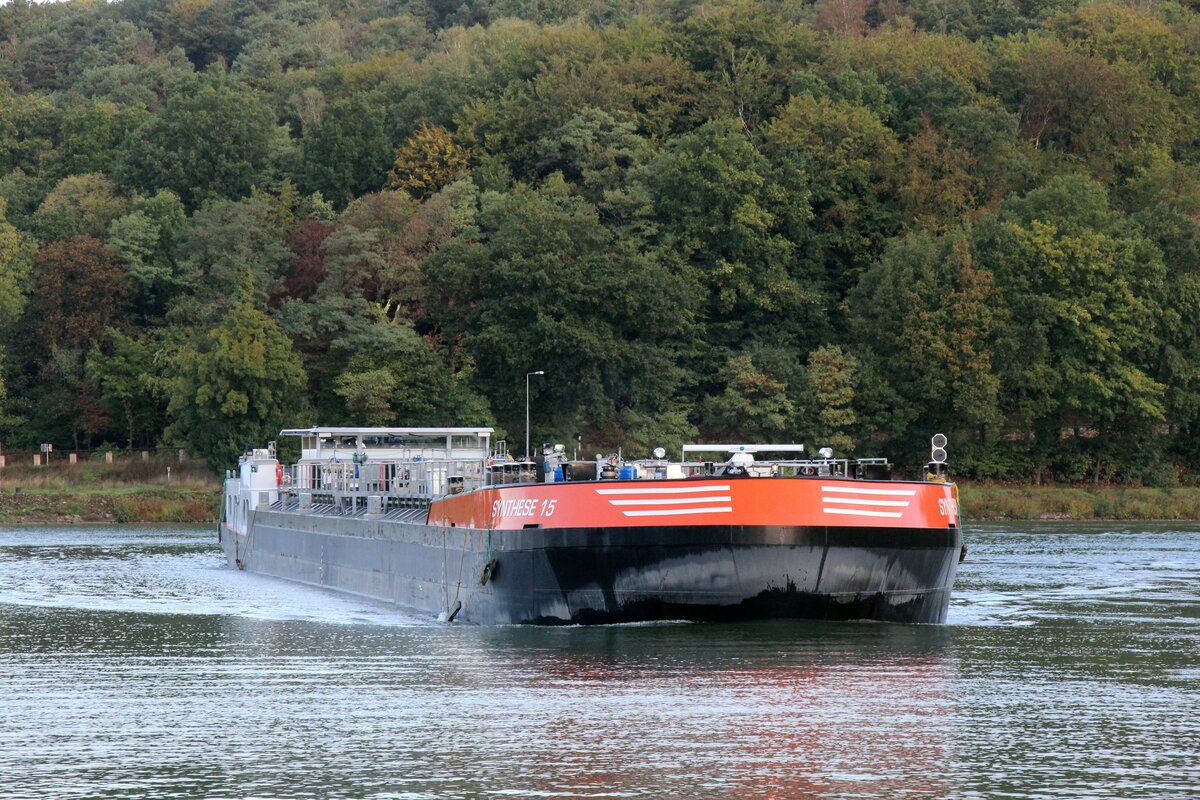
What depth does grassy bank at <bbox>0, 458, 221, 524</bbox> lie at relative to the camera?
97125mm

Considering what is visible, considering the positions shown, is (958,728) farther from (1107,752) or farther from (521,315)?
(521,315)

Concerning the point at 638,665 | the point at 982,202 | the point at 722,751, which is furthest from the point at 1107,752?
the point at 982,202

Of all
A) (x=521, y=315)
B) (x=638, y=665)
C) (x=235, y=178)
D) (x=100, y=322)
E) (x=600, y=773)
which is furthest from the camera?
(x=235, y=178)

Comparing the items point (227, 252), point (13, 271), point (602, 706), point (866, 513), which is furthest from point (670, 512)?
point (13, 271)

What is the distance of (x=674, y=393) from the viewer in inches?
4345

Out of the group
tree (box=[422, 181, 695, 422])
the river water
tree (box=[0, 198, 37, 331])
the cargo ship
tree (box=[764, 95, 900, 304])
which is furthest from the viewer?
tree (box=[764, 95, 900, 304])

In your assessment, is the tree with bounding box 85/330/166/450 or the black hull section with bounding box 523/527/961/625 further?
the tree with bounding box 85/330/166/450

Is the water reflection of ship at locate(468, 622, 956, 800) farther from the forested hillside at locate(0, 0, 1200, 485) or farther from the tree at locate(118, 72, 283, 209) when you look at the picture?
the tree at locate(118, 72, 283, 209)

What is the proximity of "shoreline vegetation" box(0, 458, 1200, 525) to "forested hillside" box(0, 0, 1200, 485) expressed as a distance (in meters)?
2.70

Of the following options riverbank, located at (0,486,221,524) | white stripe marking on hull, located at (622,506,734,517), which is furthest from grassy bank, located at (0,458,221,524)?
white stripe marking on hull, located at (622,506,734,517)

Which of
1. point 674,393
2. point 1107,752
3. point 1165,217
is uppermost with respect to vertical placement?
point 1165,217

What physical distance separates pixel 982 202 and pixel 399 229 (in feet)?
119

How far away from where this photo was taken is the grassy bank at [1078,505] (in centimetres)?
9362

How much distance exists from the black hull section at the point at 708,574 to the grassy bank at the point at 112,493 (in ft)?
199
